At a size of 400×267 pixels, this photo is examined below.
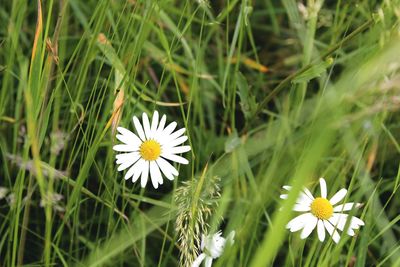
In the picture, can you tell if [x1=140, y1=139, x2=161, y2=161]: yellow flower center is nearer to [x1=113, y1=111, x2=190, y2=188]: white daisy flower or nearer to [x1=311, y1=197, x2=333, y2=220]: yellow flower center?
[x1=113, y1=111, x2=190, y2=188]: white daisy flower

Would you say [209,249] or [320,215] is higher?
[320,215]

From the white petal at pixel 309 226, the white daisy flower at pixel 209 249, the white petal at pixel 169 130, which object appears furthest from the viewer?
the white petal at pixel 169 130

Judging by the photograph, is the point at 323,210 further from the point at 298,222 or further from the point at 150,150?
the point at 150,150

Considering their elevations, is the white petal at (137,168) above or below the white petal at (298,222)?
above

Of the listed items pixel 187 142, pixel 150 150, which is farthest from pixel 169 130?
pixel 187 142

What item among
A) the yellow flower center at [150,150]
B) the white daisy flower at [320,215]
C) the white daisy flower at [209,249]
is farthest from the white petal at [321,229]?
the yellow flower center at [150,150]

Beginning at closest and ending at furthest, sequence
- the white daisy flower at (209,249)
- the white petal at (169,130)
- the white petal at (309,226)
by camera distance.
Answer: the white daisy flower at (209,249) < the white petal at (309,226) < the white petal at (169,130)

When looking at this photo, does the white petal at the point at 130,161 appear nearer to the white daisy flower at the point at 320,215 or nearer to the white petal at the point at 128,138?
the white petal at the point at 128,138
